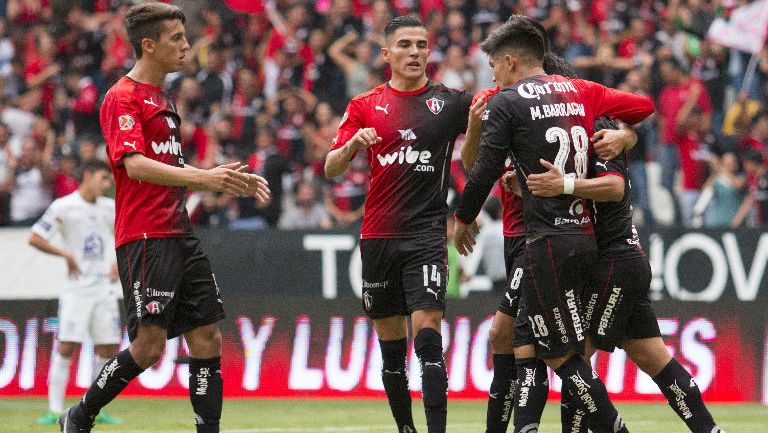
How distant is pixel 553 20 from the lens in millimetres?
21266

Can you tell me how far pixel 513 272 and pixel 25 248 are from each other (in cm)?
1060

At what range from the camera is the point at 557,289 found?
8281 mm

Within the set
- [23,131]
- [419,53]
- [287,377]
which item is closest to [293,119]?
[23,131]

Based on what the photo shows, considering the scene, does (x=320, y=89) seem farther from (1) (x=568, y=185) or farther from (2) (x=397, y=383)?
(1) (x=568, y=185)

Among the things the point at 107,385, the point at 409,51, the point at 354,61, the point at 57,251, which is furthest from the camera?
the point at 354,61

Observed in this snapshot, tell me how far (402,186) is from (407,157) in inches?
8.4

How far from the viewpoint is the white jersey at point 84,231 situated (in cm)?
1345

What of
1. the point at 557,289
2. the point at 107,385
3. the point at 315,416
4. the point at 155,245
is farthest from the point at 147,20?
the point at 315,416

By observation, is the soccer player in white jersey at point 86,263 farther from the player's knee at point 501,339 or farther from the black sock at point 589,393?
the black sock at point 589,393

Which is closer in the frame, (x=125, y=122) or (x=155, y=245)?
(x=125, y=122)

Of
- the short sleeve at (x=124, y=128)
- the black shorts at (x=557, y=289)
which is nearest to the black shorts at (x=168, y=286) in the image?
the short sleeve at (x=124, y=128)

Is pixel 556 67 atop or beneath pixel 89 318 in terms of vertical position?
atop

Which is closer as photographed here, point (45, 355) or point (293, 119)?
point (45, 355)

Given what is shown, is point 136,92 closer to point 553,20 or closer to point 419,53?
point 419,53
